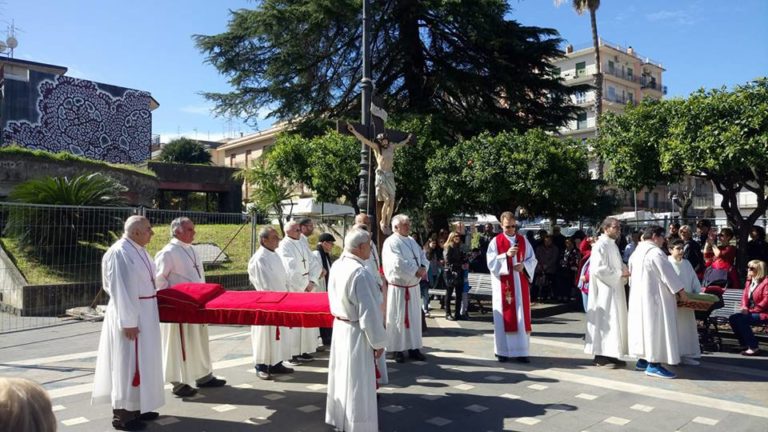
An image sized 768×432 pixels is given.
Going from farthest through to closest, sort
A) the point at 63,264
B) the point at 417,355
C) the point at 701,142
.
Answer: the point at 63,264
the point at 701,142
the point at 417,355

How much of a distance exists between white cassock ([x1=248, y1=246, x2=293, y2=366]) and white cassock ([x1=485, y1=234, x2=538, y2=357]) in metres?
2.84

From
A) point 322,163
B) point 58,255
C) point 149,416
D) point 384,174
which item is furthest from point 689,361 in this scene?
point 58,255

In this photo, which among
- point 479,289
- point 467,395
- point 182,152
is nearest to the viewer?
point 467,395

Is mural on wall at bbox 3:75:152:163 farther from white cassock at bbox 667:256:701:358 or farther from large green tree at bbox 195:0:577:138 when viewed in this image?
white cassock at bbox 667:256:701:358

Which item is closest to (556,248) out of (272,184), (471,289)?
(471,289)

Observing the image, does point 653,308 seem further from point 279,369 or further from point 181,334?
point 181,334

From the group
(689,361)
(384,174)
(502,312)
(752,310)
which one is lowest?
(689,361)

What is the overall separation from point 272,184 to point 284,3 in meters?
6.26

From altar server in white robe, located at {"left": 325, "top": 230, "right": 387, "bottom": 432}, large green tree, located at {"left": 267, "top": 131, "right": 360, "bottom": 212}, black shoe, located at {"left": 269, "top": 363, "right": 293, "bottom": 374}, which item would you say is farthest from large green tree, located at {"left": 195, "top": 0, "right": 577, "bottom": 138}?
altar server in white robe, located at {"left": 325, "top": 230, "right": 387, "bottom": 432}

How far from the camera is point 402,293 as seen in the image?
8297mm

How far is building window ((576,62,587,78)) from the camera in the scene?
57625 millimetres

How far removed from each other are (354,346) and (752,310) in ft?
21.5

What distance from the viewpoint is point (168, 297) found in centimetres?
574

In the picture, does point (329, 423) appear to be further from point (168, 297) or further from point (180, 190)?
point (180, 190)
